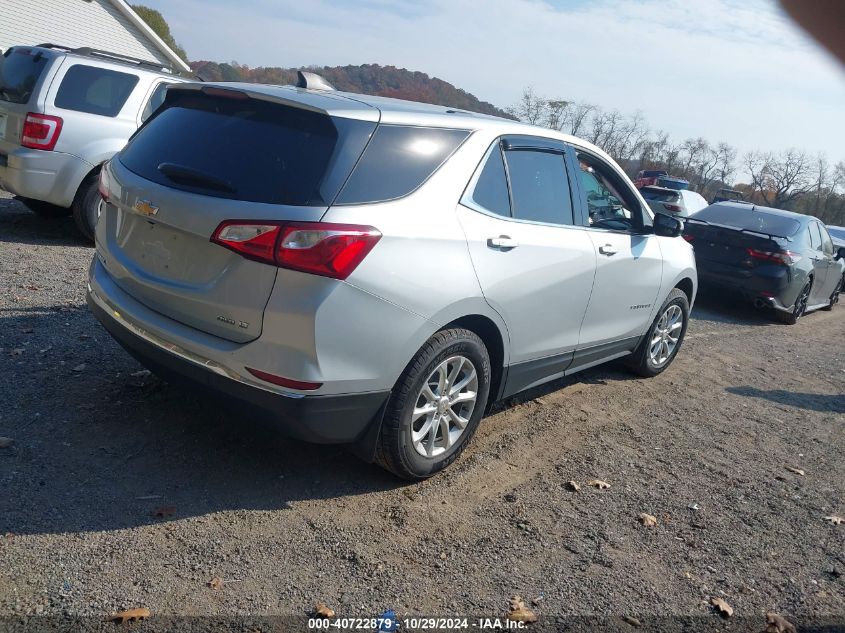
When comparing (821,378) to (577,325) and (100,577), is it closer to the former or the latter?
(577,325)

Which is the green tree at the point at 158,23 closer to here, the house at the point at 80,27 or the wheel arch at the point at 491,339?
the house at the point at 80,27

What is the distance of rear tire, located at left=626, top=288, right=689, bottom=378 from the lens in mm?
6094

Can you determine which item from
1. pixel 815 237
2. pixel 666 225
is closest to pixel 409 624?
pixel 666 225

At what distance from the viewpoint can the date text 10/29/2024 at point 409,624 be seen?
270 centimetres

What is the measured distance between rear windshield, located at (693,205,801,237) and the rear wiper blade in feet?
29.2

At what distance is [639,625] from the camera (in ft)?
9.75

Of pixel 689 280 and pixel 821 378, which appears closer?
pixel 689 280

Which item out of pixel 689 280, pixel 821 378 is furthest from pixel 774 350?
pixel 689 280

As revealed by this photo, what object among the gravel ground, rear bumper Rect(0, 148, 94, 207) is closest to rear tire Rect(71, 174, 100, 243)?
rear bumper Rect(0, 148, 94, 207)

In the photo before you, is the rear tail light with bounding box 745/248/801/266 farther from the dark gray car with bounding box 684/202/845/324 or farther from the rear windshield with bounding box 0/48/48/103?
the rear windshield with bounding box 0/48/48/103

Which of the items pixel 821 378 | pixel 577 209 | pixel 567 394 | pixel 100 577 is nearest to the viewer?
pixel 100 577

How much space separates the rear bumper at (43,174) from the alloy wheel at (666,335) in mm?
6090

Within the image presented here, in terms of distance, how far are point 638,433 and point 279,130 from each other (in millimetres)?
3242

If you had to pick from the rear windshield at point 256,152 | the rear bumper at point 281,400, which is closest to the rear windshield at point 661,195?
the rear windshield at point 256,152
